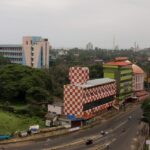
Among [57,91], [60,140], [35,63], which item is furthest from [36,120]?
[35,63]

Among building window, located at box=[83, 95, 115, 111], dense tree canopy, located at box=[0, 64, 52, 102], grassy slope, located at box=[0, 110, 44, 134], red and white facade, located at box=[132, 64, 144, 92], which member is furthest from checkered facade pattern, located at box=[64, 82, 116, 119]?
red and white facade, located at box=[132, 64, 144, 92]

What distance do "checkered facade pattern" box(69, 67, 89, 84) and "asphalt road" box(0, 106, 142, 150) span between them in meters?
6.02

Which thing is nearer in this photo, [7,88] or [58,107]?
[58,107]

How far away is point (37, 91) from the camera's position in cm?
4744

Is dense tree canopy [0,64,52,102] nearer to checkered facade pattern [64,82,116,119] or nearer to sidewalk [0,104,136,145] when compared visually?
checkered facade pattern [64,82,116,119]

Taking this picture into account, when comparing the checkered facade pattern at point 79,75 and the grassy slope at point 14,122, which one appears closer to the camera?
the grassy slope at point 14,122

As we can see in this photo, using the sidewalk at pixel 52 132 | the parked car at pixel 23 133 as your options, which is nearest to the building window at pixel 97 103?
the sidewalk at pixel 52 132

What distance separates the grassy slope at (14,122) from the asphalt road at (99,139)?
348cm

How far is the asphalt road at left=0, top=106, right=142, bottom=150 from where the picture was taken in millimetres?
35094

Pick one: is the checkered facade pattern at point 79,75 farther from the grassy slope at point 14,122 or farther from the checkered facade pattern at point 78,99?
the grassy slope at point 14,122

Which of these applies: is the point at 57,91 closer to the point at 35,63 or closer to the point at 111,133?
the point at 111,133

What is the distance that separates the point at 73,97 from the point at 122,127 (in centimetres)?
734

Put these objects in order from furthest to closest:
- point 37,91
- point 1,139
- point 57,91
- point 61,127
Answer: point 57,91
point 37,91
point 61,127
point 1,139

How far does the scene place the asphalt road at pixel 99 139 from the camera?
35094 mm
